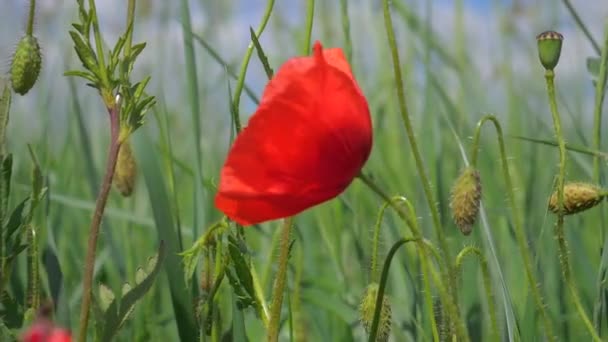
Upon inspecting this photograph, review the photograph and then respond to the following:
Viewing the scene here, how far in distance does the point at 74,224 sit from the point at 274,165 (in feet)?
5.12

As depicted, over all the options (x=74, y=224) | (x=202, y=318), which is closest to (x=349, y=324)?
(x=202, y=318)

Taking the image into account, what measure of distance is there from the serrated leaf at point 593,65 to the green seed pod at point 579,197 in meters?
0.38

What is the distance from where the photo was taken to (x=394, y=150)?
2.91 meters

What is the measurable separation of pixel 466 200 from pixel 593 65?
499mm

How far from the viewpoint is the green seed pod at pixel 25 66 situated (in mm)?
921

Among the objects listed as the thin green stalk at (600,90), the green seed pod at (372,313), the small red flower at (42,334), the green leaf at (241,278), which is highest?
the thin green stalk at (600,90)

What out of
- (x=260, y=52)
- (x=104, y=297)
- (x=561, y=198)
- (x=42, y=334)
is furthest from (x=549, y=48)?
(x=42, y=334)

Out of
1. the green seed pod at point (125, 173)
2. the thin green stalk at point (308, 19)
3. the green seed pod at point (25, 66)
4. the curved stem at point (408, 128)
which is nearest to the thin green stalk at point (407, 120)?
the curved stem at point (408, 128)

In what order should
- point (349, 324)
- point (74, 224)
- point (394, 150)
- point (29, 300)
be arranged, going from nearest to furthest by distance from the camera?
1. point (29, 300)
2. point (349, 324)
3. point (74, 224)
4. point (394, 150)

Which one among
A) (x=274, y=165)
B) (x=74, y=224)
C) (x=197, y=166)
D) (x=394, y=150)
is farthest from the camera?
(x=394, y=150)

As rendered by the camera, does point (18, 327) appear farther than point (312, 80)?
Yes

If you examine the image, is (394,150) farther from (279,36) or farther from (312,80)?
(312,80)

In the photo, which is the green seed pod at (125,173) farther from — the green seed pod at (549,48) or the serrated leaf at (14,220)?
the green seed pod at (549,48)

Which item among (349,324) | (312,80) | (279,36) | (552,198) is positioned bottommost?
(349,324)
